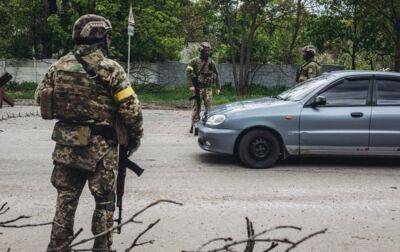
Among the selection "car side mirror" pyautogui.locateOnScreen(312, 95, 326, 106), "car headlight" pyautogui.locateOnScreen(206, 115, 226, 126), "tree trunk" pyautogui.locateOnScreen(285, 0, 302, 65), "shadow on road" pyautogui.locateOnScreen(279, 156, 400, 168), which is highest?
"tree trunk" pyautogui.locateOnScreen(285, 0, 302, 65)

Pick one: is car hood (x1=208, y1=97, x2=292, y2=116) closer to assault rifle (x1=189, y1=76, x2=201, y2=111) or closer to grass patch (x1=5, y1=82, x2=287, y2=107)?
assault rifle (x1=189, y1=76, x2=201, y2=111)

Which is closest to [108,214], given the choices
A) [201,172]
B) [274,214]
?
[274,214]

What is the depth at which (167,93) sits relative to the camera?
2242cm

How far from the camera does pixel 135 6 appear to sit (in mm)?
22547

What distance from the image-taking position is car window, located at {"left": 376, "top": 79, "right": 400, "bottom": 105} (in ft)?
28.9

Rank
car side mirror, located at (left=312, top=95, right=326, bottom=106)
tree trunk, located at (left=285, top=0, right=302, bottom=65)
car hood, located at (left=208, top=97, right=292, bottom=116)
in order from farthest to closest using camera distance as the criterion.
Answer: tree trunk, located at (left=285, top=0, right=302, bottom=65), car hood, located at (left=208, top=97, right=292, bottom=116), car side mirror, located at (left=312, top=95, right=326, bottom=106)

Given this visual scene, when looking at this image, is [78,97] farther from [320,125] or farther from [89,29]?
[320,125]

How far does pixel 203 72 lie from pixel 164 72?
1206cm

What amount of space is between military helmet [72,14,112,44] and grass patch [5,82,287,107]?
574 inches

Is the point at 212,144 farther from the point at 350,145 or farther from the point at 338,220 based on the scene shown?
the point at 338,220

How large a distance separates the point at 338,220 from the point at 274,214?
2.17 feet

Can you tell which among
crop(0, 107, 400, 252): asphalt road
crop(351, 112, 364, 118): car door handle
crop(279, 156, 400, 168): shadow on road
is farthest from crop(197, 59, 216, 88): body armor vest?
crop(351, 112, 364, 118): car door handle

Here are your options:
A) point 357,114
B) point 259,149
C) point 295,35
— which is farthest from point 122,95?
point 295,35

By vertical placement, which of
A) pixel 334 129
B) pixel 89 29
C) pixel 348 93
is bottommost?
pixel 334 129
